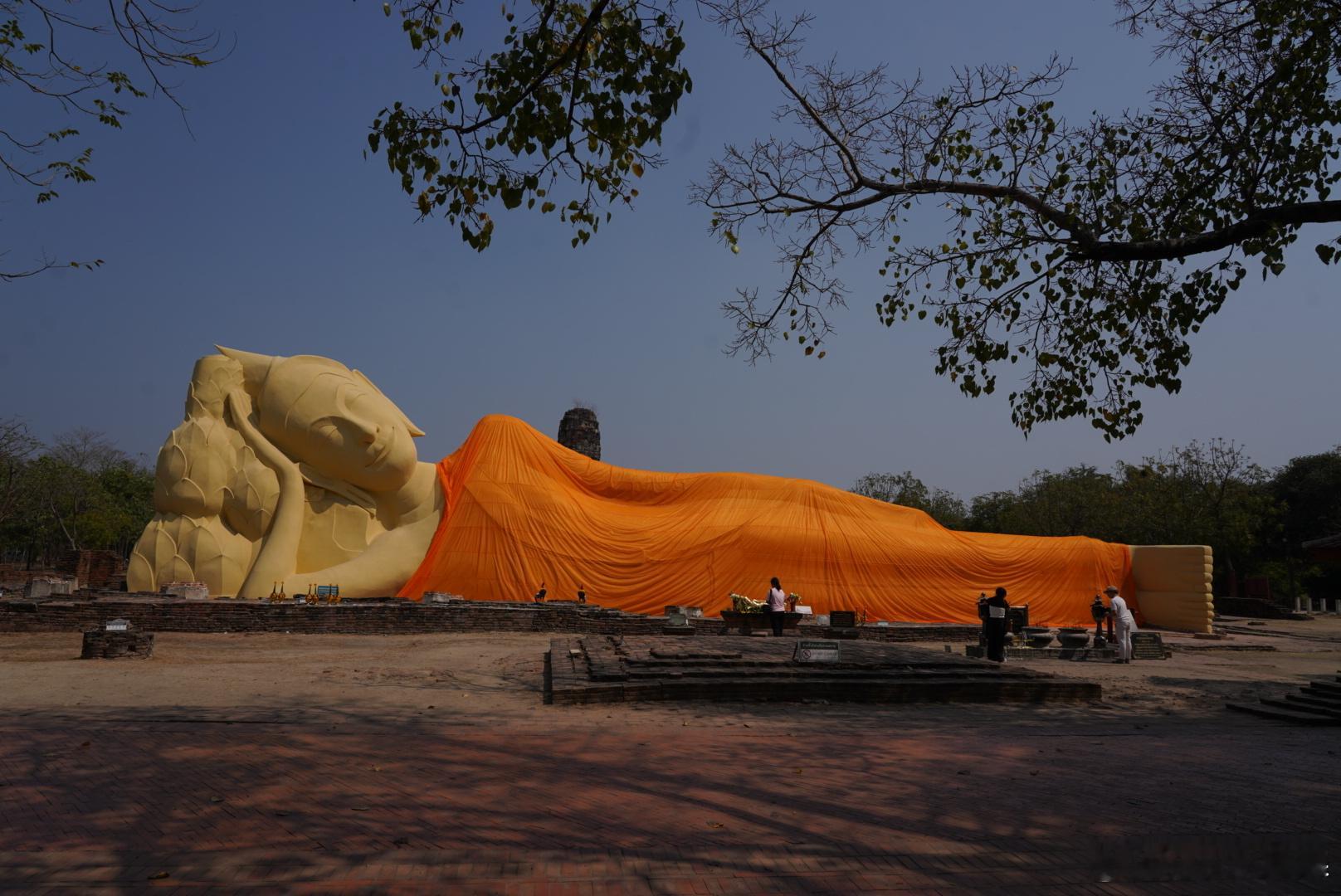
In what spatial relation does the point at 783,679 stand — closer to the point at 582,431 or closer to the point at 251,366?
the point at 251,366

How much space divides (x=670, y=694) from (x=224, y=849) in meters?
5.55

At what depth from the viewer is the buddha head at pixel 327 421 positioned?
2219 cm

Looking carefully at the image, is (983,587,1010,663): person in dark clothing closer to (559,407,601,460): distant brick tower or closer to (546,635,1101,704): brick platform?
(546,635,1101,704): brick platform

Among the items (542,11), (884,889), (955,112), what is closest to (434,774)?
(884,889)

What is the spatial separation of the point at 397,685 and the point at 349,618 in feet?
24.7

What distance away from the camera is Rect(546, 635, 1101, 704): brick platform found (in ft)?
29.6

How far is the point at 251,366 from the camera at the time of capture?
22859mm

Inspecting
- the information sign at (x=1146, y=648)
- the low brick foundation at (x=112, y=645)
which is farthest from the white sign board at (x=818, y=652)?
the low brick foundation at (x=112, y=645)

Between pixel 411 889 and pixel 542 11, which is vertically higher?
pixel 542 11

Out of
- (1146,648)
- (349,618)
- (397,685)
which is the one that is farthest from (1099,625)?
(349,618)

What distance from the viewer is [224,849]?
12.6 ft

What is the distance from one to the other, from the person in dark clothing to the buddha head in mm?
14959

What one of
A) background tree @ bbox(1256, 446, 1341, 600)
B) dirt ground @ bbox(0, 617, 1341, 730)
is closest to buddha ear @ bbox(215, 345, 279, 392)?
dirt ground @ bbox(0, 617, 1341, 730)

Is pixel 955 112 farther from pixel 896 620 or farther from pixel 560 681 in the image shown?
pixel 896 620
